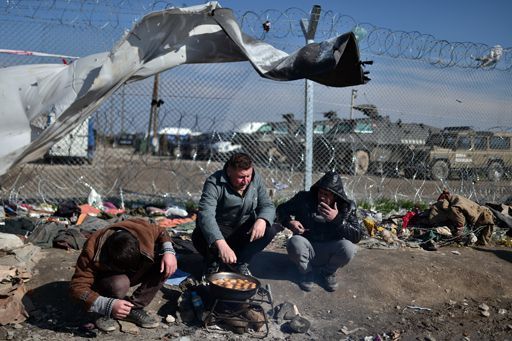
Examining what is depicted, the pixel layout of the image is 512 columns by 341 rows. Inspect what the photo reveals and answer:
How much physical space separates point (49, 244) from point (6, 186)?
8.84ft

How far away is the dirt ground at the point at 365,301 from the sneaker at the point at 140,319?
0.05m

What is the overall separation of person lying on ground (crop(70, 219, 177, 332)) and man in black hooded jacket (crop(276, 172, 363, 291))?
4.55 ft

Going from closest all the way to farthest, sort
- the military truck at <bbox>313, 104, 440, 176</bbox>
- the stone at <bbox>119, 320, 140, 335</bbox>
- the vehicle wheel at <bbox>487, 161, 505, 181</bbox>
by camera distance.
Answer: the stone at <bbox>119, 320, 140, 335</bbox> < the military truck at <bbox>313, 104, 440, 176</bbox> < the vehicle wheel at <bbox>487, 161, 505, 181</bbox>

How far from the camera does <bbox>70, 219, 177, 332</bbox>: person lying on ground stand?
375cm

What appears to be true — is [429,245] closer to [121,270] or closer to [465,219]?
[465,219]

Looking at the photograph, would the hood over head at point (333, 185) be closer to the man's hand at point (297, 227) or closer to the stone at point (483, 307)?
the man's hand at point (297, 227)

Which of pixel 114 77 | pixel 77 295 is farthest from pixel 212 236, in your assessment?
pixel 114 77

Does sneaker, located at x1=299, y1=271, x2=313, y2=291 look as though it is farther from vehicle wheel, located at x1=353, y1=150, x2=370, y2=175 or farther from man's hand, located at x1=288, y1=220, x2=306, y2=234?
vehicle wheel, located at x1=353, y1=150, x2=370, y2=175

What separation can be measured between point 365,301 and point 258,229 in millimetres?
1311

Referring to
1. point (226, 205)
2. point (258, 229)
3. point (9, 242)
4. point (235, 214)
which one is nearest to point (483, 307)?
point (258, 229)

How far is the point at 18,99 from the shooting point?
4770 millimetres

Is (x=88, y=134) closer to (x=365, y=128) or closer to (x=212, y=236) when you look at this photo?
(x=212, y=236)

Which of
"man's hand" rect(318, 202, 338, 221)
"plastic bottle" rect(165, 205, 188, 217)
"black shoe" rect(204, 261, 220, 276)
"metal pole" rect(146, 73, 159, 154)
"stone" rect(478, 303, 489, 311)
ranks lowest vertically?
"stone" rect(478, 303, 489, 311)

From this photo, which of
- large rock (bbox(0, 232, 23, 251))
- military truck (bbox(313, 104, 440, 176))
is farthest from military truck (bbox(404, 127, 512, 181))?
large rock (bbox(0, 232, 23, 251))
